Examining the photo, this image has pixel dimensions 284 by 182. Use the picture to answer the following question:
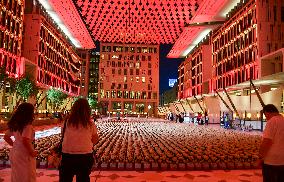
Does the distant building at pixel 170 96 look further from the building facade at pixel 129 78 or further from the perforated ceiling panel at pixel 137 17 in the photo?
the perforated ceiling panel at pixel 137 17

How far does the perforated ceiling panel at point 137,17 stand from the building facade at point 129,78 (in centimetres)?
5965

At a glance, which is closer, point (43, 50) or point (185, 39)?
point (43, 50)

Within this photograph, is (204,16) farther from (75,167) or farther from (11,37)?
(75,167)

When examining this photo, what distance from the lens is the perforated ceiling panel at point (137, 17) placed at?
Result: 148ft

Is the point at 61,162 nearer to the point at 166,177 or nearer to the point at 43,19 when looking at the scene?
the point at 166,177

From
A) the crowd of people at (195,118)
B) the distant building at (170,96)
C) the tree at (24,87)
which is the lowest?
the crowd of people at (195,118)

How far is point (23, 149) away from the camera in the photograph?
4844mm

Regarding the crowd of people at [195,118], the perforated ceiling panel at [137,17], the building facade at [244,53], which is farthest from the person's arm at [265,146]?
the crowd of people at [195,118]

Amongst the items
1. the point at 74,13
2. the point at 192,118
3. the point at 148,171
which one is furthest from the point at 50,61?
the point at 148,171

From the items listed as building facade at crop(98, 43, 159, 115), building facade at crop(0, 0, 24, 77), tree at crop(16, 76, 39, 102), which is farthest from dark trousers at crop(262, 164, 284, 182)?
building facade at crop(98, 43, 159, 115)

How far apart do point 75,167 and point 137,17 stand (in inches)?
1941

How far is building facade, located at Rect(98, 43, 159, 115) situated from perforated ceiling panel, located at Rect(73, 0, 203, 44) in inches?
2349

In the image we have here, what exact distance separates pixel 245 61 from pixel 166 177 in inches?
1866

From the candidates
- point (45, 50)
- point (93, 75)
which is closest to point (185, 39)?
point (45, 50)
